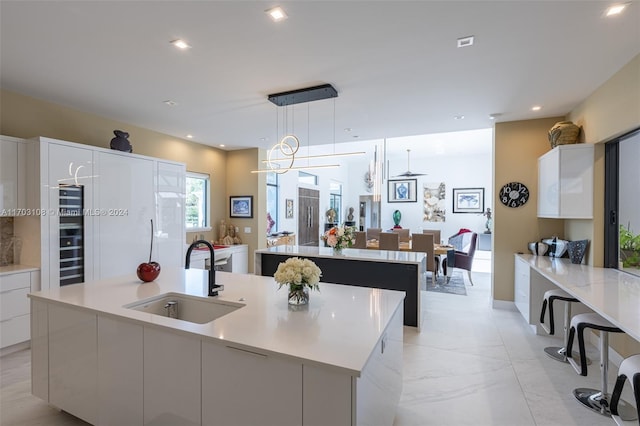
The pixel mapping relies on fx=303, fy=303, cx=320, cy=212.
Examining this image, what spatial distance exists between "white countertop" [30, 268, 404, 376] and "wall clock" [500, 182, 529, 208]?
10.8 feet

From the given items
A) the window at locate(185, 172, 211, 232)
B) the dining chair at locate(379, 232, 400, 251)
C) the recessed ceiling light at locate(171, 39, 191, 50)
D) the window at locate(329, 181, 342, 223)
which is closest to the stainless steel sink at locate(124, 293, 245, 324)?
the recessed ceiling light at locate(171, 39, 191, 50)

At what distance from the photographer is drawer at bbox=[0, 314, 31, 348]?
3.02 metres

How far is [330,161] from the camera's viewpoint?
31.9 ft

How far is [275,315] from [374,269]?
97.1 inches

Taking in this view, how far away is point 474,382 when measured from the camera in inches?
103

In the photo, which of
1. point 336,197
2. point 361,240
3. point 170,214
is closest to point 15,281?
point 170,214

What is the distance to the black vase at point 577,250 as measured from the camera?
3.43 m

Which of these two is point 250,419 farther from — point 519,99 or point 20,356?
point 519,99

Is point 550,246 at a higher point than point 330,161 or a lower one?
lower

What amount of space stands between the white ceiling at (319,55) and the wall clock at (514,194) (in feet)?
3.21

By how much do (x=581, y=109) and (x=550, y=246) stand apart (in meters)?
1.71

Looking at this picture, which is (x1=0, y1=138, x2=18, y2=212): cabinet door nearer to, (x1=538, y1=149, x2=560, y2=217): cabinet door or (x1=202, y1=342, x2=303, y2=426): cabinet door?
(x1=202, y1=342, x2=303, y2=426): cabinet door

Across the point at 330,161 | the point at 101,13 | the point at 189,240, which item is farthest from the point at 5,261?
the point at 330,161

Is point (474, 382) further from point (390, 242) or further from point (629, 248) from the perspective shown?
point (390, 242)
